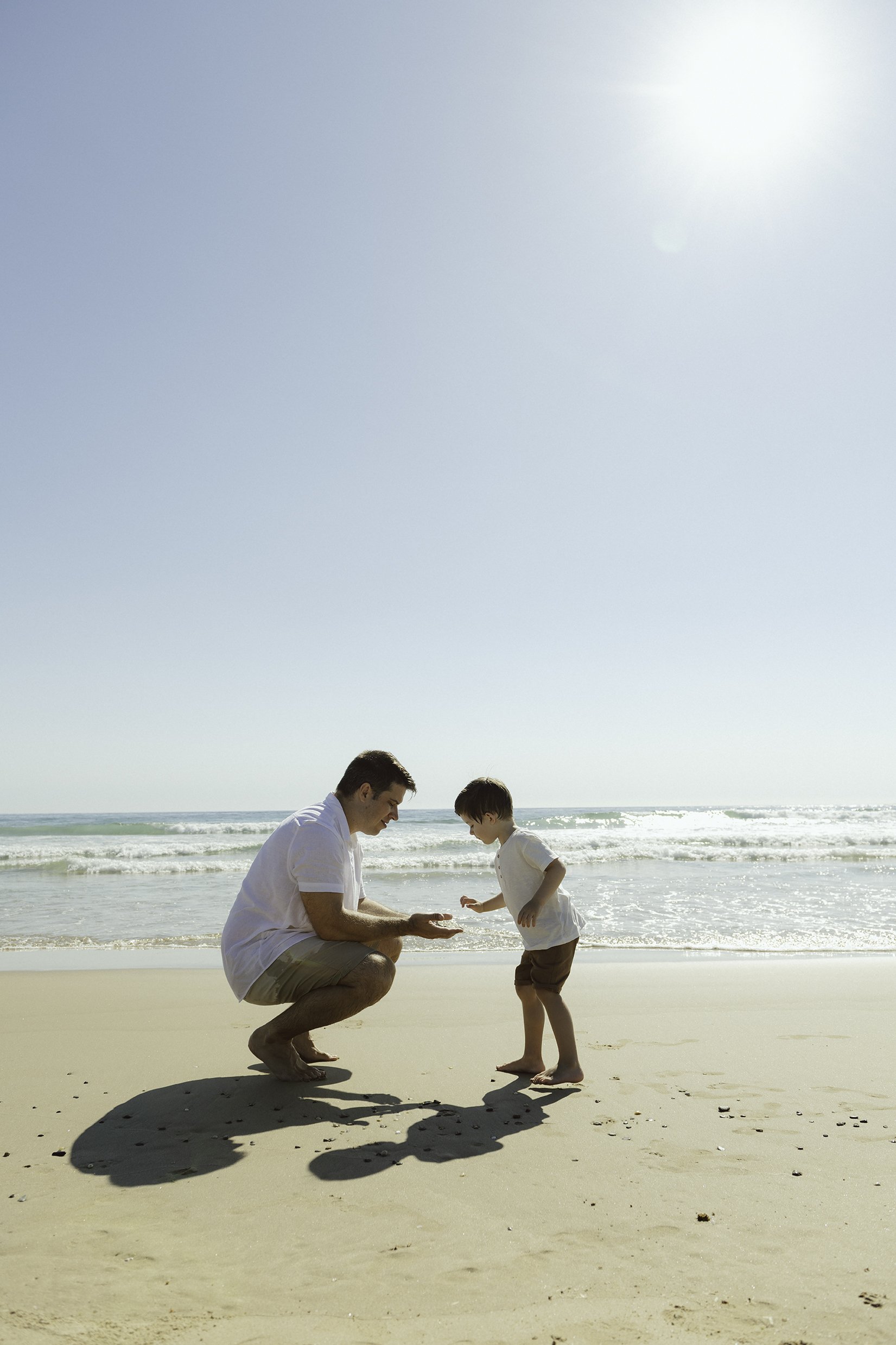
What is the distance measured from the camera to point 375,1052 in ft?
15.5

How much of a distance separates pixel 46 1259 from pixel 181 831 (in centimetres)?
3353

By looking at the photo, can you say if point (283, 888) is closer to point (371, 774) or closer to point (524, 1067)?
point (371, 774)

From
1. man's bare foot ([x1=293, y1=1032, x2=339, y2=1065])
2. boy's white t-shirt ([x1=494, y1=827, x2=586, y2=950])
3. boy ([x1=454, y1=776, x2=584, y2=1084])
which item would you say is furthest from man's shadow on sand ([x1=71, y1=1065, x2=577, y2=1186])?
boy's white t-shirt ([x1=494, y1=827, x2=586, y2=950])

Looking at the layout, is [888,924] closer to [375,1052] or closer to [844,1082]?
[844,1082]

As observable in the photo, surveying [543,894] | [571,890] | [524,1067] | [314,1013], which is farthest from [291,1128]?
[571,890]

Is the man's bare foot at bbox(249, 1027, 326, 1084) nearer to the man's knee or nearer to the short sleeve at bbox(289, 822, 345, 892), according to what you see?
the man's knee

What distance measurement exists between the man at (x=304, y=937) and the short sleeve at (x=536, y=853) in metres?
0.53

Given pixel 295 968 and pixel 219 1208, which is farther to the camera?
pixel 295 968

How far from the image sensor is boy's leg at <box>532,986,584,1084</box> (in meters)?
4.07

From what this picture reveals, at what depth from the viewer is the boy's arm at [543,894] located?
4199 mm

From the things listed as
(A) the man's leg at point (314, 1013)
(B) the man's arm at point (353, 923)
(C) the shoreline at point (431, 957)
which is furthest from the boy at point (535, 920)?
(C) the shoreline at point (431, 957)

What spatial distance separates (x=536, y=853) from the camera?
4340 millimetres

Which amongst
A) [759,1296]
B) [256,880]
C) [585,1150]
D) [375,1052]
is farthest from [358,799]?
[759,1296]

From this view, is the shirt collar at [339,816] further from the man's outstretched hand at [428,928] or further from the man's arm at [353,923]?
the man's outstretched hand at [428,928]
